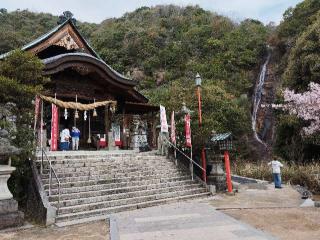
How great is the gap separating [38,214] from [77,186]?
2000 millimetres

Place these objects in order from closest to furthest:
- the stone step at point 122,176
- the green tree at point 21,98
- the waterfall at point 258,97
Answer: the green tree at point 21,98, the stone step at point 122,176, the waterfall at point 258,97

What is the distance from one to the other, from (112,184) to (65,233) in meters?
4.04

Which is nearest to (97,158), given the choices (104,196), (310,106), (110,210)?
(104,196)

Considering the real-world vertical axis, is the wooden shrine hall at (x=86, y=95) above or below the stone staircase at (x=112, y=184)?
above

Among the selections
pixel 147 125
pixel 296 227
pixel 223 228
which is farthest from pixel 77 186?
pixel 147 125

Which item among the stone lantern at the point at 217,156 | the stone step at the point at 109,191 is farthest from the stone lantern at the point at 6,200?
the stone lantern at the point at 217,156

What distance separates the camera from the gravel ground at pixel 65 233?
324 inches

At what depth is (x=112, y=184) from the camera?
1264cm

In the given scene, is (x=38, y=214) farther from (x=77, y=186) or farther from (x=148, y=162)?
(x=148, y=162)

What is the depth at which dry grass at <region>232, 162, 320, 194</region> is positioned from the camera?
16.2m

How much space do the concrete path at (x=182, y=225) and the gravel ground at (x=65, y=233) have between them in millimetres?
463

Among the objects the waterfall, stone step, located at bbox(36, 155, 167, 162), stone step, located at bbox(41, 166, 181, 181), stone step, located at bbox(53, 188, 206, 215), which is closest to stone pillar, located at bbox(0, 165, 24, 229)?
stone step, located at bbox(53, 188, 206, 215)

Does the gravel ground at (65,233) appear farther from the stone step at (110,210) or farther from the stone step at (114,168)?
the stone step at (114,168)

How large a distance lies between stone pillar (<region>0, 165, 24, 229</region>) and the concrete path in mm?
2622
